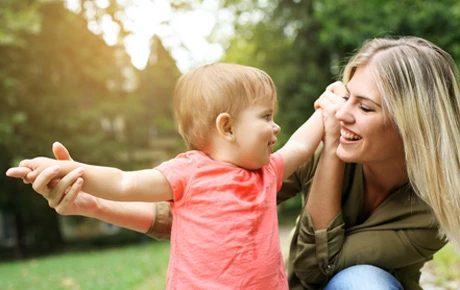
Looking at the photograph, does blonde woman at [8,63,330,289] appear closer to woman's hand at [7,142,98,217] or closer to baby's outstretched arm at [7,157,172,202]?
baby's outstretched arm at [7,157,172,202]

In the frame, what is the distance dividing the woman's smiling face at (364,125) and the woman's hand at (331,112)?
0.06 metres

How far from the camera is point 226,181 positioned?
1780mm

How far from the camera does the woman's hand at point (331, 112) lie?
221 cm

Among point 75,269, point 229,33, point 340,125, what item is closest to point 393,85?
point 340,125

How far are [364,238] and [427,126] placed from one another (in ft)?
1.71

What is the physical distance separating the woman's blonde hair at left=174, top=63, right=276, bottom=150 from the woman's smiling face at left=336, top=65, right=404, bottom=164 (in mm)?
381

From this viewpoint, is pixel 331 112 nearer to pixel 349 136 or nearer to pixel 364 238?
pixel 349 136

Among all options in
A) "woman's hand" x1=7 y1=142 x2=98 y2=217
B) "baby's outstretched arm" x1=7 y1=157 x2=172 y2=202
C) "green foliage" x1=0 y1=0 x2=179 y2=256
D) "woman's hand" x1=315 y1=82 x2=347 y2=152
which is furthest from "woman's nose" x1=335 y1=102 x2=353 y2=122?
"green foliage" x1=0 y1=0 x2=179 y2=256

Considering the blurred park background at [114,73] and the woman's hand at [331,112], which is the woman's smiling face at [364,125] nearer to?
the woman's hand at [331,112]

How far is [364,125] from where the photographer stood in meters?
2.06

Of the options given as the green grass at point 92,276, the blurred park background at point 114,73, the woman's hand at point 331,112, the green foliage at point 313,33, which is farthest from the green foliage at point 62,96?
the woman's hand at point 331,112

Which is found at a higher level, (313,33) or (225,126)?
(225,126)

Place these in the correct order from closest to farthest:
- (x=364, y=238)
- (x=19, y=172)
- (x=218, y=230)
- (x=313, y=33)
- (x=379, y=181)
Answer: (x=19, y=172), (x=218, y=230), (x=364, y=238), (x=379, y=181), (x=313, y=33)

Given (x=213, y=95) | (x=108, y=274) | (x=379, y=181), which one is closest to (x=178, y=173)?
(x=213, y=95)
